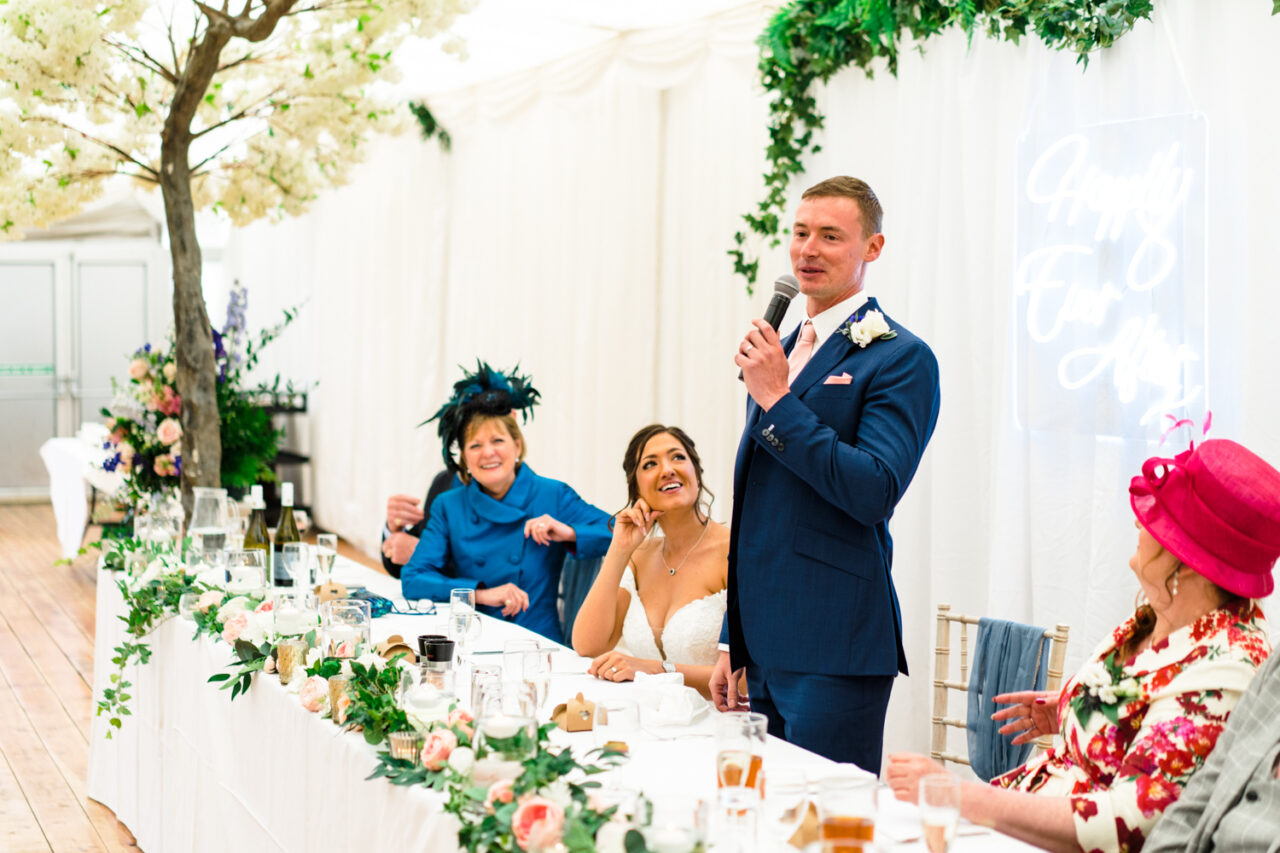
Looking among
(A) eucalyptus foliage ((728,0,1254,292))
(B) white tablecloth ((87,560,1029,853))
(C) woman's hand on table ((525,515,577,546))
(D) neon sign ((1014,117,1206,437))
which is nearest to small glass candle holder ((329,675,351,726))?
(B) white tablecloth ((87,560,1029,853))

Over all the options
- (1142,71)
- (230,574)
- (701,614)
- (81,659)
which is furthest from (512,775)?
(81,659)

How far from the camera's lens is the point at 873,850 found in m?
1.46

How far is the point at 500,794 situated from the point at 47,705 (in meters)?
4.15

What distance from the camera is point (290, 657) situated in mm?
2475

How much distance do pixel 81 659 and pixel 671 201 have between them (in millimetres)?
3423

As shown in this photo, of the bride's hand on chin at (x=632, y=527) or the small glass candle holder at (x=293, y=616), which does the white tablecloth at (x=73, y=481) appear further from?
the bride's hand on chin at (x=632, y=527)

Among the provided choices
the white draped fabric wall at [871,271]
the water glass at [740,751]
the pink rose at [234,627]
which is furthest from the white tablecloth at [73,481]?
the water glass at [740,751]

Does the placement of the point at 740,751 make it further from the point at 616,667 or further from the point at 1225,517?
the point at 616,667

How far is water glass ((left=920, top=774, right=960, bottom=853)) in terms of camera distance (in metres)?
1.45

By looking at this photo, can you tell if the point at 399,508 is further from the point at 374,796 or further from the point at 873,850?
the point at 873,850

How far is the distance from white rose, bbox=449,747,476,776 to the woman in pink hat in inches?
23.2

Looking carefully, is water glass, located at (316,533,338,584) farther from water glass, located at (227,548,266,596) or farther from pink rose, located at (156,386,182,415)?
pink rose, located at (156,386,182,415)

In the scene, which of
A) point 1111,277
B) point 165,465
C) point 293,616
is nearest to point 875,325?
point 293,616

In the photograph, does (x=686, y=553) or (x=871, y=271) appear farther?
(x=871, y=271)
